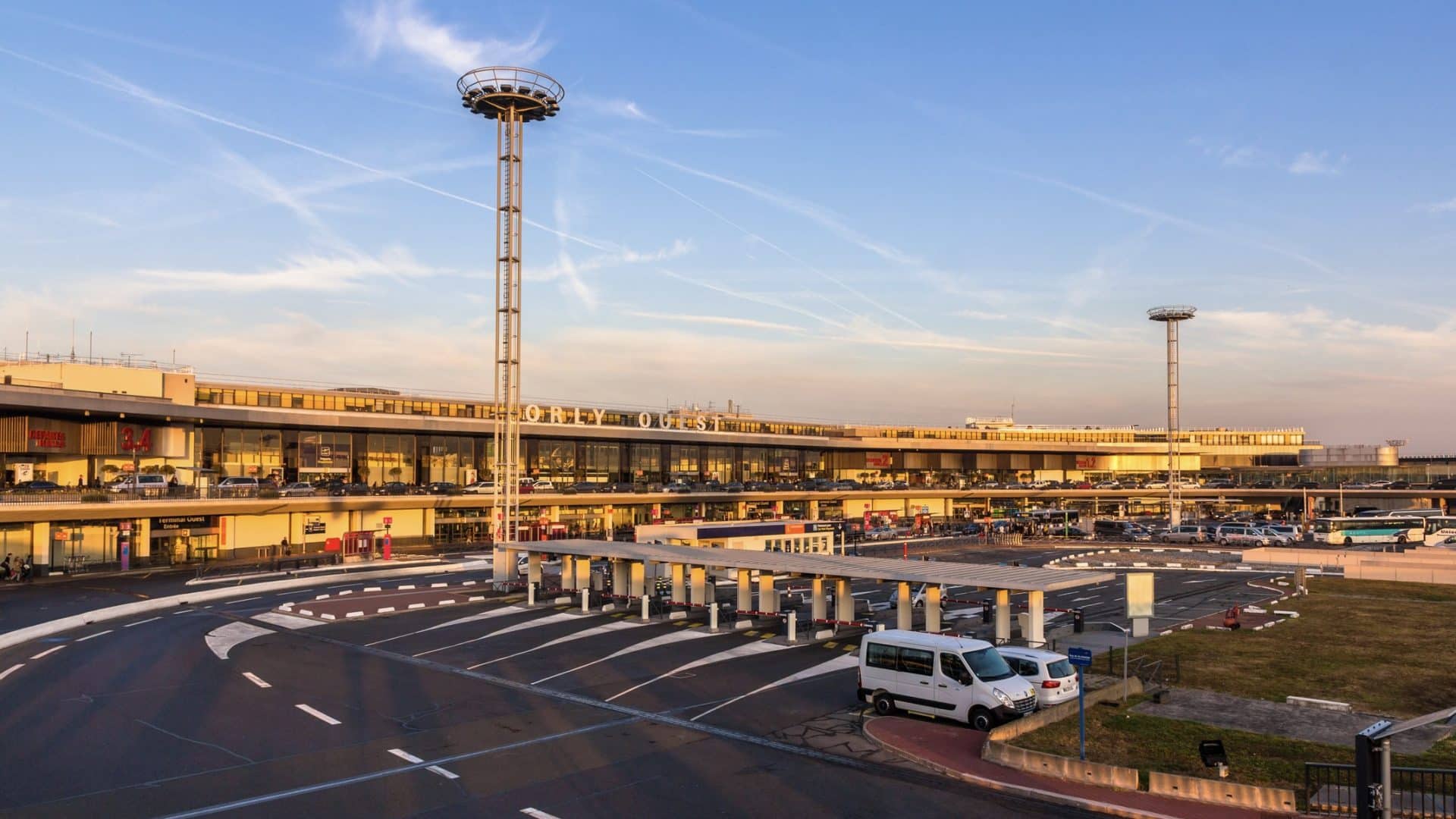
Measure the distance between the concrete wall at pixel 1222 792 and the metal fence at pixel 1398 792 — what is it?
0.53m

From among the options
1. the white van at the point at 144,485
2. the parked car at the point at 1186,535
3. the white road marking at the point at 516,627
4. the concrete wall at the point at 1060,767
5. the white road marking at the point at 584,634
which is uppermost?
the white van at the point at 144,485

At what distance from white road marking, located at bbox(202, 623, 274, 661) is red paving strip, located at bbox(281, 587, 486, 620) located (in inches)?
124

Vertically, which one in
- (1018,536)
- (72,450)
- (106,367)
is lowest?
(1018,536)

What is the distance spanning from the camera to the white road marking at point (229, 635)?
110 ft

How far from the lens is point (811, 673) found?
2884 cm

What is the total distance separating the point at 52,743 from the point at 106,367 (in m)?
60.7

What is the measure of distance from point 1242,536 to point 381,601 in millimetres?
74891

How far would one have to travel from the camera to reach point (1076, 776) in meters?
18.2

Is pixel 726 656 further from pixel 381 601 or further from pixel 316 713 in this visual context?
pixel 381 601

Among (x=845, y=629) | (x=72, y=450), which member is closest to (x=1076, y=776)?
(x=845, y=629)

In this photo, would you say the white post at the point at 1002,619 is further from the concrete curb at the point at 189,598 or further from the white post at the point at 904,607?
the concrete curb at the point at 189,598

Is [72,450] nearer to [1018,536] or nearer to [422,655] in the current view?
[422,655]

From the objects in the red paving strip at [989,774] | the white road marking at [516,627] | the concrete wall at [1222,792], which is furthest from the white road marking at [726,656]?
the concrete wall at [1222,792]

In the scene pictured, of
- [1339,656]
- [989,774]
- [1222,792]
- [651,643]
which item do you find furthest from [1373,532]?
[989,774]
